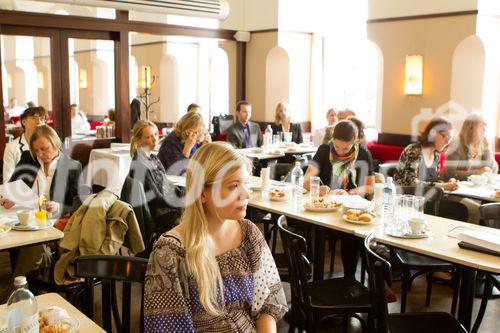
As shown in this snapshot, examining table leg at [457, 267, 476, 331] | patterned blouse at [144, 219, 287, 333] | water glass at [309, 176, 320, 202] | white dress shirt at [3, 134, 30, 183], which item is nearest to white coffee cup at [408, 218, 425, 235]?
table leg at [457, 267, 476, 331]

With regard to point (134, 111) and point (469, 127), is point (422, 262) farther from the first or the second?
point (134, 111)

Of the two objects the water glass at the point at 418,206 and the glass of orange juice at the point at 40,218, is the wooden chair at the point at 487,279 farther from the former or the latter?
the glass of orange juice at the point at 40,218

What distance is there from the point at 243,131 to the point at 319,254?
402cm

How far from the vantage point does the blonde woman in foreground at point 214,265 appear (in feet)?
5.94

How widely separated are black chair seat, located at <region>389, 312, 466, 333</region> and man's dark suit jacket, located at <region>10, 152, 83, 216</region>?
2.43m

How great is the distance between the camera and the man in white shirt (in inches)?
300

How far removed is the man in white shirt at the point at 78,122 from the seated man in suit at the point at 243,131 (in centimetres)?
218

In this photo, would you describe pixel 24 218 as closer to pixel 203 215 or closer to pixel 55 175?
pixel 55 175

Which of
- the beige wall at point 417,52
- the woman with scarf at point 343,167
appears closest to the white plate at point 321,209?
the woman with scarf at point 343,167

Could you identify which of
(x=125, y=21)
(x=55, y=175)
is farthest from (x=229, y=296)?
(x=125, y=21)

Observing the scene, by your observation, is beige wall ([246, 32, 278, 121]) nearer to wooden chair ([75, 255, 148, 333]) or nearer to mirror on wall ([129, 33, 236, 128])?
mirror on wall ([129, 33, 236, 128])

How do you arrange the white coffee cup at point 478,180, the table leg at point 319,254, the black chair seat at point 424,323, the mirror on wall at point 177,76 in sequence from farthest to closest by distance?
the mirror on wall at point 177,76
the white coffee cup at point 478,180
the table leg at point 319,254
the black chair seat at point 424,323

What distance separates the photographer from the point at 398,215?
316 centimetres

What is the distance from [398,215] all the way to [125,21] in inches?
232
